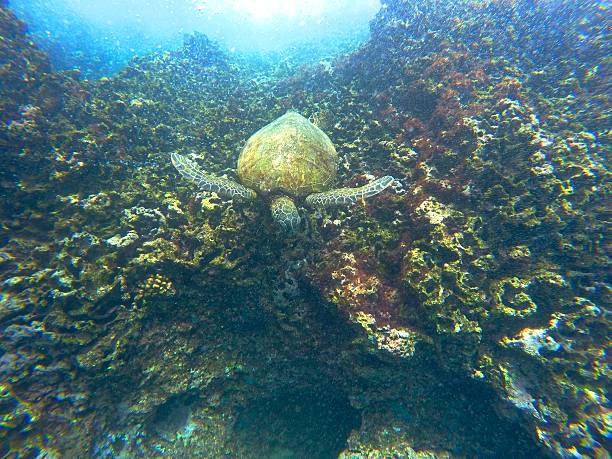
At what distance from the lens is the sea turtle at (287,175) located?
186 inches

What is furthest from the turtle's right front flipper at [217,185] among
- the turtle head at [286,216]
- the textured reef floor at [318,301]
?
the turtle head at [286,216]

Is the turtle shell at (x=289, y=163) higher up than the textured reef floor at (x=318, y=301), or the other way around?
the turtle shell at (x=289, y=163)

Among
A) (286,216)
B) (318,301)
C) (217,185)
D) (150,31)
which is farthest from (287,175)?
(150,31)

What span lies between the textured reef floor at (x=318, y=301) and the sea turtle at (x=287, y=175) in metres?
0.33

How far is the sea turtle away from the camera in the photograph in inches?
186

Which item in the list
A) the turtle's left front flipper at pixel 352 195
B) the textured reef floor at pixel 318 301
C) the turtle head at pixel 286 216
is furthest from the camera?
the turtle's left front flipper at pixel 352 195

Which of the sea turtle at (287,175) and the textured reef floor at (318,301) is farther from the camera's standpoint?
the sea turtle at (287,175)

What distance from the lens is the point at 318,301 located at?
4430 mm

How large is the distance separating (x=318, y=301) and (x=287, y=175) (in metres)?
2.57

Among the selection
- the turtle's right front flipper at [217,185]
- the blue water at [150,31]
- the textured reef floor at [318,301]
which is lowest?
the textured reef floor at [318,301]

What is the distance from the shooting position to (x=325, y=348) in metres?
4.51

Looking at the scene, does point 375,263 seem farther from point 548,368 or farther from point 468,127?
point 468,127

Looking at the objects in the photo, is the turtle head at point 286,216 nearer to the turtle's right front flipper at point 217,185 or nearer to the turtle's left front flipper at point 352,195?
the turtle's left front flipper at point 352,195

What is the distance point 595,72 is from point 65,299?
13848mm
